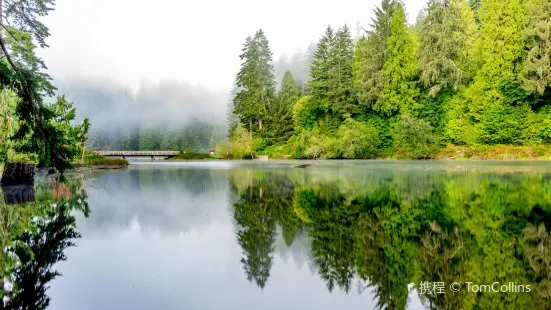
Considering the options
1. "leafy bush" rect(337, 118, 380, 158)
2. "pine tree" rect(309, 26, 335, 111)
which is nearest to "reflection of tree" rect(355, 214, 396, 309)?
"leafy bush" rect(337, 118, 380, 158)

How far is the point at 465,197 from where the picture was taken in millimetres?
8359

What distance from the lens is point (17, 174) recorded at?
13656 mm

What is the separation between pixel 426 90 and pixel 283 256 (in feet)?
130

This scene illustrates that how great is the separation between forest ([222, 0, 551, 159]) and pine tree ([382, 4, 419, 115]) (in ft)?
0.36

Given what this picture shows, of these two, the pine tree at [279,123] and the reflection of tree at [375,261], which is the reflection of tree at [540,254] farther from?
the pine tree at [279,123]

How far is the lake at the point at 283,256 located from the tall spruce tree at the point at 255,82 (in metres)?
47.6

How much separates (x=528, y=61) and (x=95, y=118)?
88.8m

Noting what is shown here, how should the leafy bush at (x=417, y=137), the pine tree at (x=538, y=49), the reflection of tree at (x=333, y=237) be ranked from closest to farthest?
the reflection of tree at (x=333, y=237) < the pine tree at (x=538, y=49) < the leafy bush at (x=417, y=137)

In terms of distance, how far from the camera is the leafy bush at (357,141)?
39.2 meters

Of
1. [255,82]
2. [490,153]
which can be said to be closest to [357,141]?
[490,153]

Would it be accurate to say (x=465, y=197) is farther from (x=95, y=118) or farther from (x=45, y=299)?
(x=95, y=118)

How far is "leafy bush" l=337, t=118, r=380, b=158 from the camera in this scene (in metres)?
39.2

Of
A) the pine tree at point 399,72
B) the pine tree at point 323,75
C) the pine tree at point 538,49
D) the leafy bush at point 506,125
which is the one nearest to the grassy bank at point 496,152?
the leafy bush at point 506,125

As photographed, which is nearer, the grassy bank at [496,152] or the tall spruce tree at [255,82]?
the grassy bank at [496,152]
